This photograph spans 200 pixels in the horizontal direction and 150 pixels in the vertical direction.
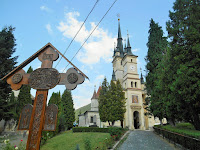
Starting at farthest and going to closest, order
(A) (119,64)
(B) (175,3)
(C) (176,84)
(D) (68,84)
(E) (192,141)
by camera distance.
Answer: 1. (A) (119,64)
2. (B) (175,3)
3. (C) (176,84)
4. (E) (192,141)
5. (D) (68,84)

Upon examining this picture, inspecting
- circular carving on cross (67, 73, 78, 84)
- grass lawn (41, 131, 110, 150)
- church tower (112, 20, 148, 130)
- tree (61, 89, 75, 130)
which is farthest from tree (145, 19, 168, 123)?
tree (61, 89, 75, 130)

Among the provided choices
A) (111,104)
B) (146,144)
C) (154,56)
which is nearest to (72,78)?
(146,144)

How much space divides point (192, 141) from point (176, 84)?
3647 mm

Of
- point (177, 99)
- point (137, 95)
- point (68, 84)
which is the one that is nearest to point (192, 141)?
point (177, 99)

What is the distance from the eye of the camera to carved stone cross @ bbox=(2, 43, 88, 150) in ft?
9.59

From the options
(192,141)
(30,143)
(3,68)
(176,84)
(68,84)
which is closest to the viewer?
(30,143)

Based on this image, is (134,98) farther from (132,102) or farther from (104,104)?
(104,104)

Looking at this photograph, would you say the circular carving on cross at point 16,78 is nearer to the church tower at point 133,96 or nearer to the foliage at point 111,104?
the foliage at point 111,104

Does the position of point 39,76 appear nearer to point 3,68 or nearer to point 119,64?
point 3,68

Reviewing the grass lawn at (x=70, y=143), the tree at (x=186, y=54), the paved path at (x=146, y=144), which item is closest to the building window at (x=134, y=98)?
the grass lawn at (x=70, y=143)

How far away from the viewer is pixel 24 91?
2267 centimetres

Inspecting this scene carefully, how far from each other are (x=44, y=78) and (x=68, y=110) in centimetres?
2777

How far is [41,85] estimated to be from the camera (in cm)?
324

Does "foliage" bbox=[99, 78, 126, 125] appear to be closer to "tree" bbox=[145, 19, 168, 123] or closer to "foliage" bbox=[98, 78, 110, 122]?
"foliage" bbox=[98, 78, 110, 122]
